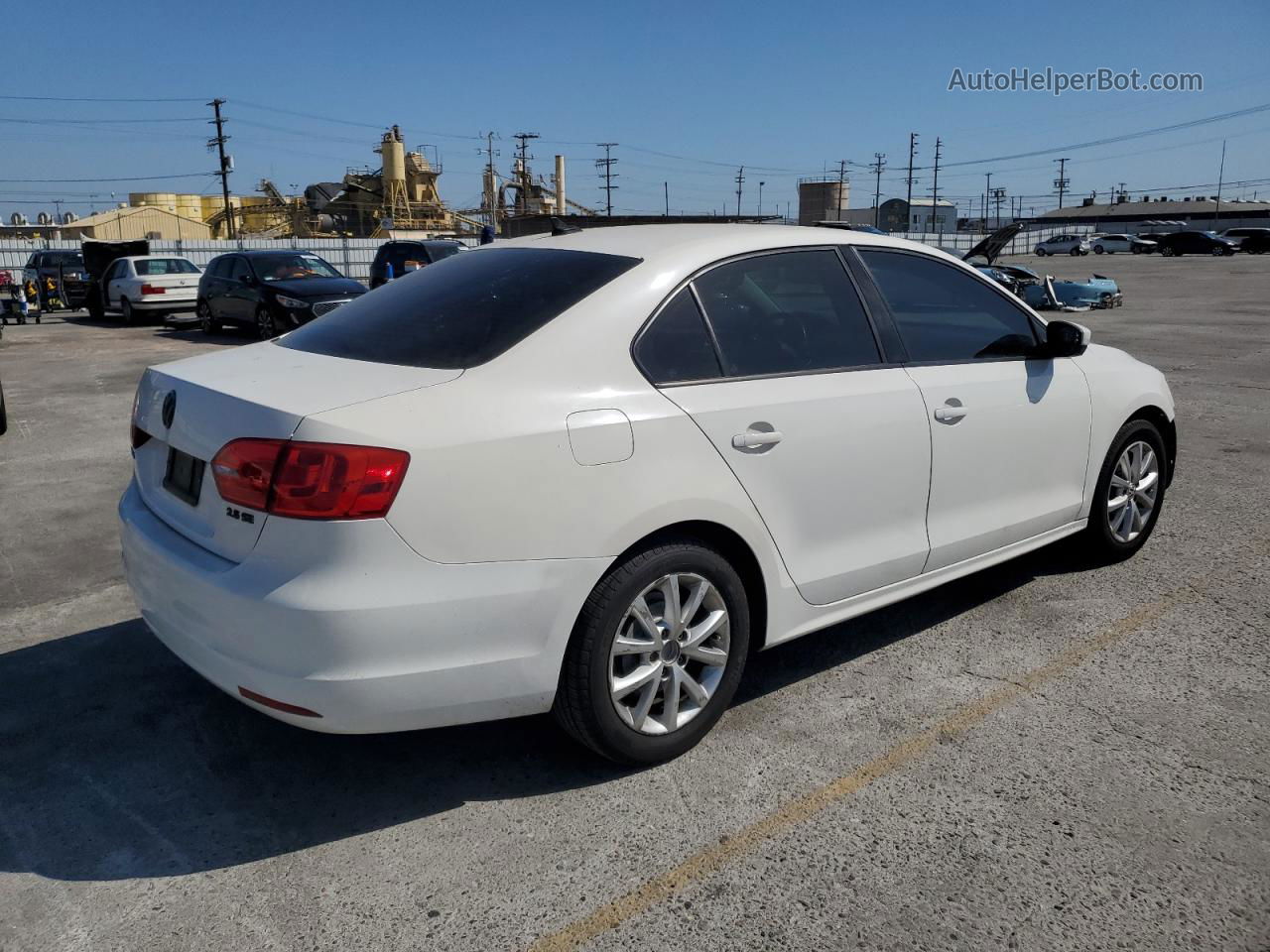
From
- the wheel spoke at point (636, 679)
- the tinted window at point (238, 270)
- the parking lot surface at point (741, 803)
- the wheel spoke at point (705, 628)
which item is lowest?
the parking lot surface at point (741, 803)

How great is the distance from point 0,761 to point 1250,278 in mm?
38639

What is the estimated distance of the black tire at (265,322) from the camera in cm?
1702

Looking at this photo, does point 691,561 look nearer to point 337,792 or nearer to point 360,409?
point 360,409

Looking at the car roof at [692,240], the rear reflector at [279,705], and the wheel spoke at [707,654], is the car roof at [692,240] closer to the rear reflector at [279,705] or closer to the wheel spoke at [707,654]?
the wheel spoke at [707,654]

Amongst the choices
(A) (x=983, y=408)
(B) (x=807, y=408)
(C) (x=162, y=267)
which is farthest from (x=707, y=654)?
(C) (x=162, y=267)

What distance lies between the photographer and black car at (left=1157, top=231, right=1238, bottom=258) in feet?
187

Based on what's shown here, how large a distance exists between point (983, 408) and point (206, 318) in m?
18.0

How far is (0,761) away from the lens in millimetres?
3277

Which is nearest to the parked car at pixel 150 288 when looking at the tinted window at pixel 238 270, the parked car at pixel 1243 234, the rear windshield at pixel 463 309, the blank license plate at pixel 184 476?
the tinted window at pixel 238 270

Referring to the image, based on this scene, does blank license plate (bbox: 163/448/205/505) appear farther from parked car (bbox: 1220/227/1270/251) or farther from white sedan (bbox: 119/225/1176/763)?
parked car (bbox: 1220/227/1270/251)

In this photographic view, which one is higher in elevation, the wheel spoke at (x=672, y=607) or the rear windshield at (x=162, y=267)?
the rear windshield at (x=162, y=267)

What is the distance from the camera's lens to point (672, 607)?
3.11 meters

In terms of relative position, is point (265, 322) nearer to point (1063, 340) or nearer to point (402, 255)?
point (402, 255)

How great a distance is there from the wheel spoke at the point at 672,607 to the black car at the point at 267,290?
14.0 m
